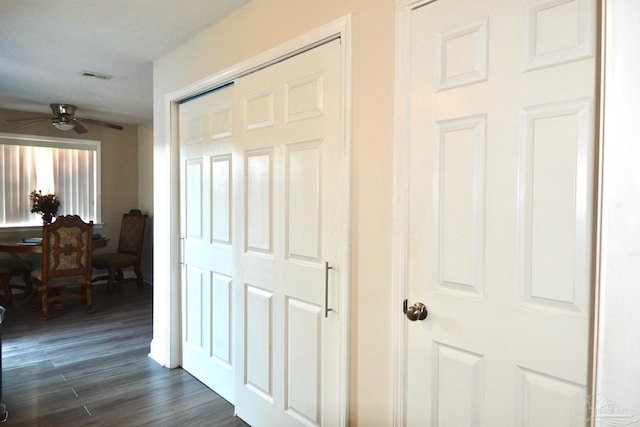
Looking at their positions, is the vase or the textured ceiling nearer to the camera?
the textured ceiling

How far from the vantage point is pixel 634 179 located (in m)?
0.94

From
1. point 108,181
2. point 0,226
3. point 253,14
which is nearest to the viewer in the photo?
point 253,14

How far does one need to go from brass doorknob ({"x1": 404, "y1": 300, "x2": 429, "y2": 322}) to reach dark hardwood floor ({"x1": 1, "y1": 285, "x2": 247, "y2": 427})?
1438mm

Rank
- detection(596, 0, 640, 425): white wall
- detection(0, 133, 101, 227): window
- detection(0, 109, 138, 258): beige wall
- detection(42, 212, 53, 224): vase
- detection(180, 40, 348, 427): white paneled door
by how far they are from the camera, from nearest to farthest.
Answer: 1. detection(596, 0, 640, 425): white wall
2. detection(180, 40, 348, 427): white paneled door
3. detection(42, 212, 53, 224): vase
4. detection(0, 133, 101, 227): window
5. detection(0, 109, 138, 258): beige wall

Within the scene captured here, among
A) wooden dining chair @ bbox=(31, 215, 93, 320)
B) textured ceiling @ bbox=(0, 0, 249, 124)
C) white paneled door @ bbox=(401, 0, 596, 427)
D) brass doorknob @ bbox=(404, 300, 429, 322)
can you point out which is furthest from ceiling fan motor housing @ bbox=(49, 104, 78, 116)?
brass doorknob @ bbox=(404, 300, 429, 322)

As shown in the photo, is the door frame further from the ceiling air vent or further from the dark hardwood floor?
the ceiling air vent

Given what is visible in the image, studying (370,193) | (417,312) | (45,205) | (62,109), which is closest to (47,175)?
(45,205)

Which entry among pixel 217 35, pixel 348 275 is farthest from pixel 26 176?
pixel 348 275

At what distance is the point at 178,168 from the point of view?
3094mm

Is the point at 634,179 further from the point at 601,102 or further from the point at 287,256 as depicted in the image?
the point at 287,256

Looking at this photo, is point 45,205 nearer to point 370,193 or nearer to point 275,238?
point 275,238

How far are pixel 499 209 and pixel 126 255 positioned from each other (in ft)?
18.1

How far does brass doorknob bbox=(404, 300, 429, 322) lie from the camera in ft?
4.85

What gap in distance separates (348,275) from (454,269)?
0.50 m
